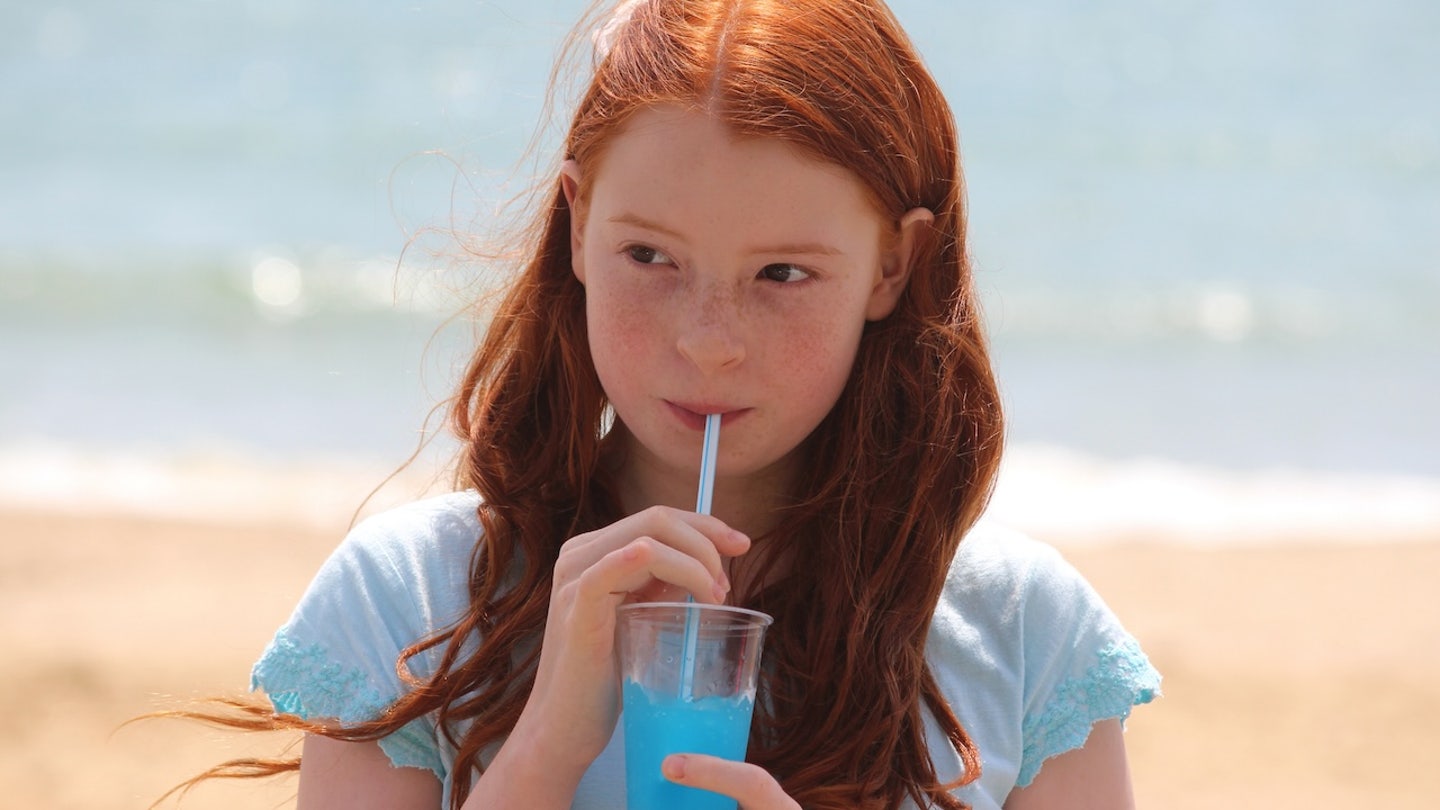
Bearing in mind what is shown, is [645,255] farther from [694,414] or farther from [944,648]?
[944,648]

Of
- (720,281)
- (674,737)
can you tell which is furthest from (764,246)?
(674,737)

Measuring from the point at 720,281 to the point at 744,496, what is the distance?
1.48ft

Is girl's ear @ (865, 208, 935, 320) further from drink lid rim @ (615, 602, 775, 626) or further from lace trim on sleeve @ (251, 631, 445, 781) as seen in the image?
lace trim on sleeve @ (251, 631, 445, 781)

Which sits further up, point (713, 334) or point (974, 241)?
point (974, 241)

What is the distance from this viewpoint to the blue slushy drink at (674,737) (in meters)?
1.74

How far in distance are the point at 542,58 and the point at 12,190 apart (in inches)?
218

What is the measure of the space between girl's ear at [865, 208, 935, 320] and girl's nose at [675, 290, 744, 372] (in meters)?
0.29

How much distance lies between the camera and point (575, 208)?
221 centimetres

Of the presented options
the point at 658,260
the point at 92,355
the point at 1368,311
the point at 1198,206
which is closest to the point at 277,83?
the point at 92,355

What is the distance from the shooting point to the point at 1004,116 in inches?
→ 771

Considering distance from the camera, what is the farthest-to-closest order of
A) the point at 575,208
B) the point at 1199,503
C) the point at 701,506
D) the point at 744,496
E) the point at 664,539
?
the point at 1199,503 < the point at 744,496 < the point at 575,208 < the point at 701,506 < the point at 664,539

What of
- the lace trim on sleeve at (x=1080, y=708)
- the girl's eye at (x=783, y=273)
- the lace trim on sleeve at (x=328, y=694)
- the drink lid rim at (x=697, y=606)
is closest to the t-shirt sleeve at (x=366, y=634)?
the lace trim on sleeve at (x=328, y=694)

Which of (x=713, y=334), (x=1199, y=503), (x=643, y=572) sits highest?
(x=713, y=334)

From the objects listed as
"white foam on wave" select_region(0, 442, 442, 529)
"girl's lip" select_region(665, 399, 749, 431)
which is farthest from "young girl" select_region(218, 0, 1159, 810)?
"white foam on wave" select_region(0, 442, 442, 529)
